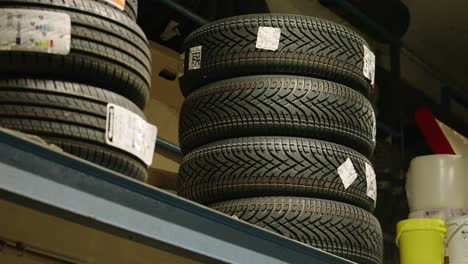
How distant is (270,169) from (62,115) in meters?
0.71

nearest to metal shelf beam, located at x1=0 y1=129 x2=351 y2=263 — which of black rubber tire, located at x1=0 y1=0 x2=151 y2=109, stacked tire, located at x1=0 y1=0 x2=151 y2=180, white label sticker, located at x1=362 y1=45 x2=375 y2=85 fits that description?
stacked tire, located at x1=0 y1=0 x2=151 y2=180

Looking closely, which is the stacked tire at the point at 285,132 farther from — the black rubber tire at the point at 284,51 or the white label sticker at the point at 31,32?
the white label sticker at the point at 31,32

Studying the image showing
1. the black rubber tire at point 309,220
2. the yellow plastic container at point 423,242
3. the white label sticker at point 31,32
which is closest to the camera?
the white label sticker at point 31,32

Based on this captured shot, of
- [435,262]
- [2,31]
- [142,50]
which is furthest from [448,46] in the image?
[2,31]

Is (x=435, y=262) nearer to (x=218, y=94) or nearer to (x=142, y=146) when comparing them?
(x=218, y=94)

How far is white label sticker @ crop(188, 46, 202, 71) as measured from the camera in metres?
2.52

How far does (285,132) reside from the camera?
2.37 meters

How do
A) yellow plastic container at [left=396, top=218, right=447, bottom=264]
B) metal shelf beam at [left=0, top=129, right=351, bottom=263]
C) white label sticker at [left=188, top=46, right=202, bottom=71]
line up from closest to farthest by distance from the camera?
metal shelf beam at [left=0, top=129, right=351, bottom=263], white label sticker at [left=188, top=46, right=202, bottom=71], yellow plastic container at [left=396, top=218, right=447, bottom=264]

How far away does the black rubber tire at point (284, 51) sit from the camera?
2.42 metres

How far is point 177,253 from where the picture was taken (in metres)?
1.84

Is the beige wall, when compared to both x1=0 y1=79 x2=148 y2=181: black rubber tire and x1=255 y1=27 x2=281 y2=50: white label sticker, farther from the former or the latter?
x1=0 y1=79 x2=148 y2=181: black rubber tire

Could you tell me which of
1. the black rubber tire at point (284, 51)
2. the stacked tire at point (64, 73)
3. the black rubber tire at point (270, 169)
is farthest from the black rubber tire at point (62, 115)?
the black rubber tire at point (284, 51)

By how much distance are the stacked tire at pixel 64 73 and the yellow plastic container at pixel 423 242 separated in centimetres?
153

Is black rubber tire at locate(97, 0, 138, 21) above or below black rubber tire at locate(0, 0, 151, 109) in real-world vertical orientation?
above
